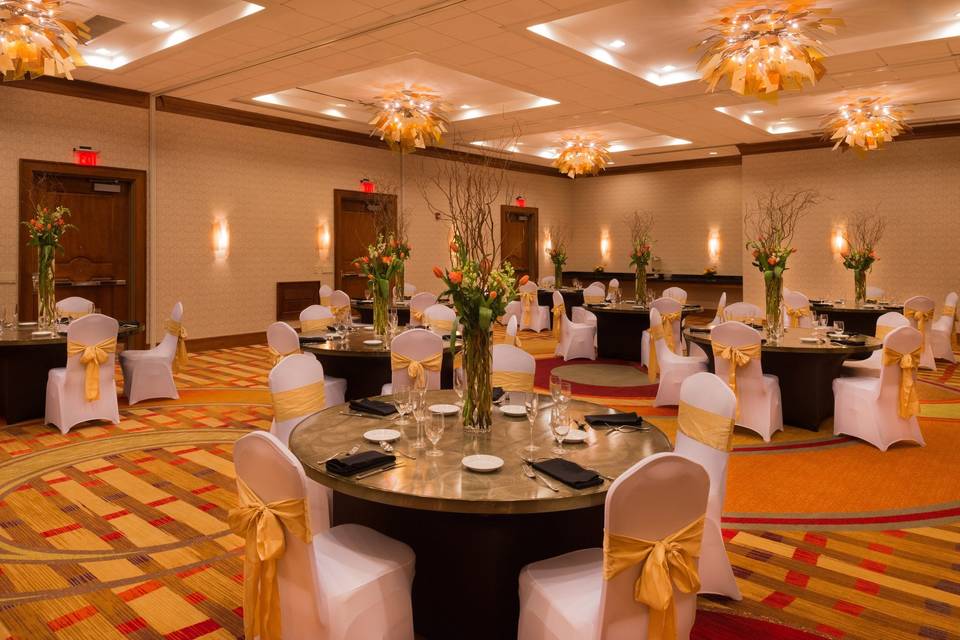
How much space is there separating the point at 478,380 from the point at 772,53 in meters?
4.43

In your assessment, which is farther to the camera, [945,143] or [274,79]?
[945,143]

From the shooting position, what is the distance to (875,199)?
1235 centimetres

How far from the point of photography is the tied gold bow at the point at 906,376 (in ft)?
16.6

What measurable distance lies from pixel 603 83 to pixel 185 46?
16.2 feet

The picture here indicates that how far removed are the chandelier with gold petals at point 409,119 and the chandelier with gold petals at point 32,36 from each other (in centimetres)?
391

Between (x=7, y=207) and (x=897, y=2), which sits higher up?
(x=897, y=2)

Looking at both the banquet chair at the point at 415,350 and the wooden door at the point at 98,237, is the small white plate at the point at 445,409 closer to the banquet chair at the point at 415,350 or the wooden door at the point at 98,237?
the banquet chair at the point at 415,350

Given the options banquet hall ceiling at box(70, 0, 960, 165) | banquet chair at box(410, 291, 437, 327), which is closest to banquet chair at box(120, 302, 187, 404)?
banquet chair at box(410, 291, 437, 327)

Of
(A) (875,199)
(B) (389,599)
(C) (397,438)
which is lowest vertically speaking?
(B) (389,599)

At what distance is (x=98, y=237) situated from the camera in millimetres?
9281

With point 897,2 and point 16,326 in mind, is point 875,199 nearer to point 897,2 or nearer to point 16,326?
point 897,2

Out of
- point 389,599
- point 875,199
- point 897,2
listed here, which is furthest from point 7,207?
point 875,199

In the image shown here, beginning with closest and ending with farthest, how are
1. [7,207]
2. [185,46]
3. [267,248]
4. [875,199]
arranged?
[185,46] → [7,207] → [267,248] → [875,199]

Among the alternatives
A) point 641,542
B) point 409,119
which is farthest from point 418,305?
point 641,542
